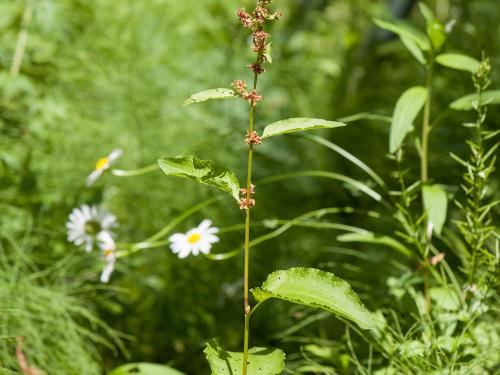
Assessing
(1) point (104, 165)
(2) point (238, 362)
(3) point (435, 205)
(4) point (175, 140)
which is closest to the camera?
(2) point (238, 362)

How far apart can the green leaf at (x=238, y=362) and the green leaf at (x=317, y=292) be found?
0.32 ft

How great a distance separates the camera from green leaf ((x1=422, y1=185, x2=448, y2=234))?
948mm

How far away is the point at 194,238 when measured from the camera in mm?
1078

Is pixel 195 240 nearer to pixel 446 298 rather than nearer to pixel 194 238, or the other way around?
pixel 194 238

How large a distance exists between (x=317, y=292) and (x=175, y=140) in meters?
1.25

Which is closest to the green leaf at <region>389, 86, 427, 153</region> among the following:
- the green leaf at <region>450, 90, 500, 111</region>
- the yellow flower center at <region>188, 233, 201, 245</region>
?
the green leaf at <region>450, 90, 500, 111</region>

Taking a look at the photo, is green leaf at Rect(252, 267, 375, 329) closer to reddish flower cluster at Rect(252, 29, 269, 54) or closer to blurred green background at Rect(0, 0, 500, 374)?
reddish flower cluster at Rect(252, 29, 269, 54)

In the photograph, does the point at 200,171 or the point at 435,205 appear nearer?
the point at 200,171

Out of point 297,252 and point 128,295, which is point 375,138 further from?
point 128,295

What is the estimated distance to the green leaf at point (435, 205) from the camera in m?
0.95

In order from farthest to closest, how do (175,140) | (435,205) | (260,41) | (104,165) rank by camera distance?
(175,140)
(104,165)
(435,205)
(260,41)

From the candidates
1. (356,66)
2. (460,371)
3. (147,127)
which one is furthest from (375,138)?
(460,371)

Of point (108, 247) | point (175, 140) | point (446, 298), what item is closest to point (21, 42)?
point (175, 140)

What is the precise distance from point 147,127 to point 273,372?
122 cm
